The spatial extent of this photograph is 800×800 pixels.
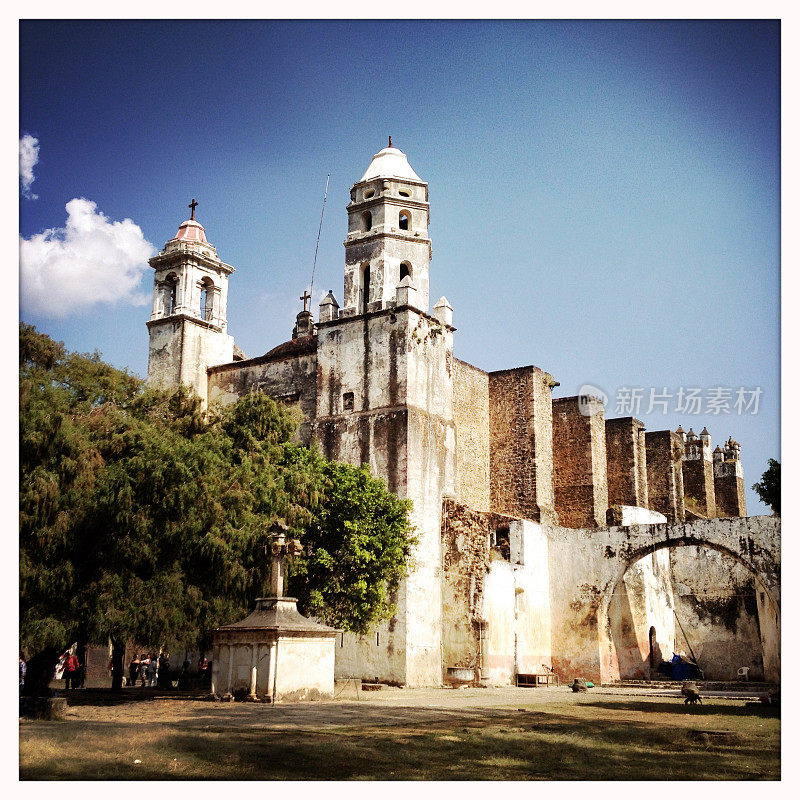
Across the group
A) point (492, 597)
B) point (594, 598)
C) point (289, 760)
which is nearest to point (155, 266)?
point (492, 597)

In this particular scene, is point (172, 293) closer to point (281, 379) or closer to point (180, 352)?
point (180, 352)

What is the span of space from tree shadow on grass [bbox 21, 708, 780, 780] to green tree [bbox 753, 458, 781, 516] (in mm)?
6957

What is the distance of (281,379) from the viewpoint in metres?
26.5

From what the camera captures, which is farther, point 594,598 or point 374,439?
point 594,598

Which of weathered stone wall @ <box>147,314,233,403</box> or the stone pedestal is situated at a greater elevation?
weathered stone wall @ <box>147,314,233,403</box>

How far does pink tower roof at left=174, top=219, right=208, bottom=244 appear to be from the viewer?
27750 millimetres

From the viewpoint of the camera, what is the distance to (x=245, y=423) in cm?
1888

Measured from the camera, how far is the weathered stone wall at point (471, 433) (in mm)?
28969

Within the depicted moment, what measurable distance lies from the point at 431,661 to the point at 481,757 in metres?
14.6

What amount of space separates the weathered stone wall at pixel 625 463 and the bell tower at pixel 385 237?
39.8 feet

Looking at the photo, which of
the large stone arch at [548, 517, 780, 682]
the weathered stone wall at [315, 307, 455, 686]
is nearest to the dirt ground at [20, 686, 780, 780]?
the weathered stone wall at [315, 307, 455, 686]

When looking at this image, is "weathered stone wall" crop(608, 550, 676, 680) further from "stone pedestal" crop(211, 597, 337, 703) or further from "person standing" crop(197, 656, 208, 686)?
"stone pedestal" crop(211, 597, 337, 703)

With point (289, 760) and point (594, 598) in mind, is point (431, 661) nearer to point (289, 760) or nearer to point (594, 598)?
point (594, 598)

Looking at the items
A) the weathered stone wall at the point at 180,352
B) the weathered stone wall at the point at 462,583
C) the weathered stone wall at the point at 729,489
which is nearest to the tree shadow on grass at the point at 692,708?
the weathered stone wall at the point at 462,583
